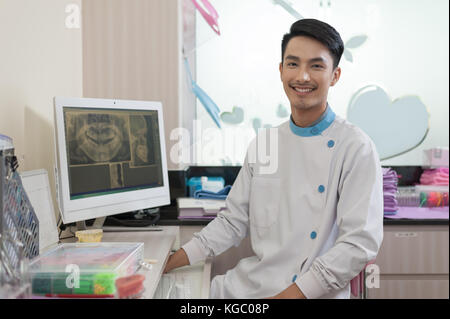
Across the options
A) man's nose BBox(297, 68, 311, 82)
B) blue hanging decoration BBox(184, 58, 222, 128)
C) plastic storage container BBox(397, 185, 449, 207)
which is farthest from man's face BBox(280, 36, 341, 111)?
plastic storage container BBox(397, 185, 449, 207)

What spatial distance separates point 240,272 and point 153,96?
1.07 metres

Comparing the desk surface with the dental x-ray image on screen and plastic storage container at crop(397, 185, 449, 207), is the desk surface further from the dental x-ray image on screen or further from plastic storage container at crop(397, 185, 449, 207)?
plastic storage container at crop(397, 185, 449, 207)

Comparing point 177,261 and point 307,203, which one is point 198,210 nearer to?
point 177,261

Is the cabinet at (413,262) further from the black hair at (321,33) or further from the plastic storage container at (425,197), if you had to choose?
the black hair at (321,33)

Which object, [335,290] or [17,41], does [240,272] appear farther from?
[17,41]

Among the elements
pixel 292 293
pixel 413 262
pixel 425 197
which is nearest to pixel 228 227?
pixel 292 293

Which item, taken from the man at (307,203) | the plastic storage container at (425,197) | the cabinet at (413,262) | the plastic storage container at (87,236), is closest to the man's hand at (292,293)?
the man at (307,203)

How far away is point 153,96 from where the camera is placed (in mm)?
2275

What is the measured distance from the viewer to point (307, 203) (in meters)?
1.48

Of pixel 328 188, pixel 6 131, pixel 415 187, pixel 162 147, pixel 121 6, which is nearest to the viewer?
pixel 6 131

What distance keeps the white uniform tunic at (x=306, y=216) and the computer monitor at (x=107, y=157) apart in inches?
12.4

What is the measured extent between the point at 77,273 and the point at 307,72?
93cm

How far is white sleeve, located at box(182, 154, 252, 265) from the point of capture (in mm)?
Answer: 1570
